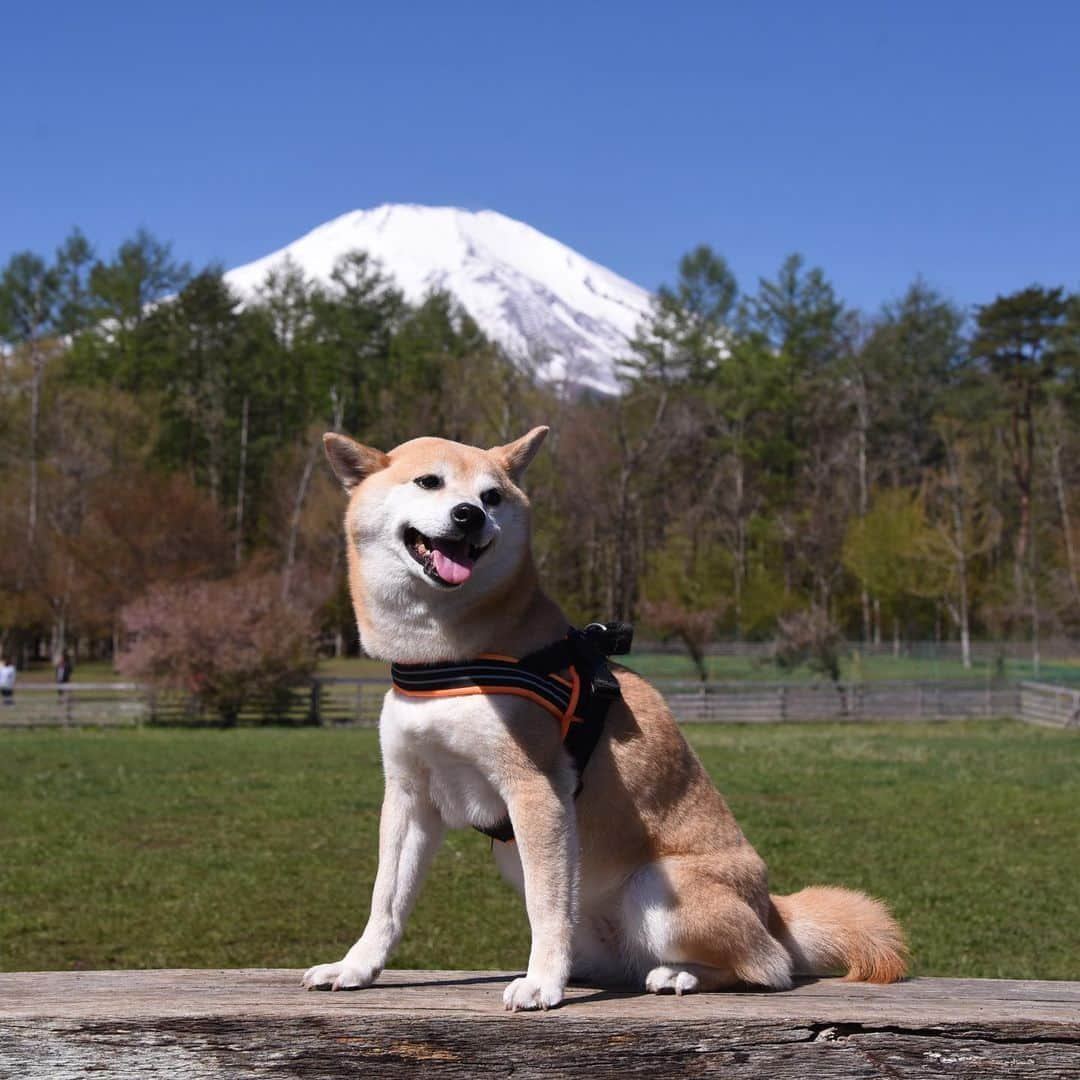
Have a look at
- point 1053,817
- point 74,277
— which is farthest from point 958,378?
point 1053,817

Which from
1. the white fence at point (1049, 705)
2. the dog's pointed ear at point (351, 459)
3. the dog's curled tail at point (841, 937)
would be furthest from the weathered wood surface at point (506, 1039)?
the white fence at point (1049, 705)

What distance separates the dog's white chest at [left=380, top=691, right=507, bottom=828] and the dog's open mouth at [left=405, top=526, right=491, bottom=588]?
333 millimetres

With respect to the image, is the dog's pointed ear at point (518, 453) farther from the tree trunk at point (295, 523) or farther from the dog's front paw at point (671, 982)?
the tree trunk at point (295, 523)

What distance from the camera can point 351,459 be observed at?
3.86 metres

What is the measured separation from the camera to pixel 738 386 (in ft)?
218

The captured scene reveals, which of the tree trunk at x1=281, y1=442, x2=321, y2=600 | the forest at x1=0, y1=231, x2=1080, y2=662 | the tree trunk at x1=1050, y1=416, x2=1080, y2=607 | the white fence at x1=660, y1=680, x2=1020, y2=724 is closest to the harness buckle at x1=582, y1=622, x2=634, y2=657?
the white fence at x1=660, y1=680, x2=1020, y2=724

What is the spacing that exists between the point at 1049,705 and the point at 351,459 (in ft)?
117

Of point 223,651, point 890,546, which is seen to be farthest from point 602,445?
point 223,651

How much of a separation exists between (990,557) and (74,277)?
48.1 metres

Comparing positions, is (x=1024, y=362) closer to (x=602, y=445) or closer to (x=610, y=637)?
(x=602, y=445)

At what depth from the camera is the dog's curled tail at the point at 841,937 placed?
4.13 m

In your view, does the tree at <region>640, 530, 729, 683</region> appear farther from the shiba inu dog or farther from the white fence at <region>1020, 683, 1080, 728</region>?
the shiba inu dog

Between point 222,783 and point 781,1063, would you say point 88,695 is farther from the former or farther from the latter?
point 781,1063

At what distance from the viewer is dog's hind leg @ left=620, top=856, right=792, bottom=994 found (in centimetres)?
378
